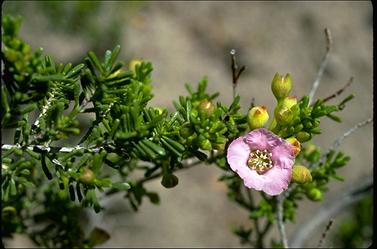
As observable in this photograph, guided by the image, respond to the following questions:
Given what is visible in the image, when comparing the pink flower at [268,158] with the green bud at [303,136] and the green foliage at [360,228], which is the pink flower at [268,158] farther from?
the green foliage at [360,228]

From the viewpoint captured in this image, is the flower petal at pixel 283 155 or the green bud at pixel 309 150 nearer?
the flower petal at pixel 283 155

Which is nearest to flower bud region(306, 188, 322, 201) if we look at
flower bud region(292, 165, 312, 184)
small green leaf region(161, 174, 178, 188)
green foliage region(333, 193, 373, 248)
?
flower bud region(292, 165, 312, 184)

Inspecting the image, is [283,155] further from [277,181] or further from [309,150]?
[309,150]

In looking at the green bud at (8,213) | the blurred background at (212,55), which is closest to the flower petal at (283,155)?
the green bud at (8,213)

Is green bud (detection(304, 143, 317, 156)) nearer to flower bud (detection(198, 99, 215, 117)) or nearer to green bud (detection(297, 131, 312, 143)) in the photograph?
green bud (detection(297, 131, 312, 143))

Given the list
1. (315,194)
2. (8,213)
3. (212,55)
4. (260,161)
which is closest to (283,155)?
(260,161)

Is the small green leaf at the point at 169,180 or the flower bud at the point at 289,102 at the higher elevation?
the flower bud at the point at 289,102

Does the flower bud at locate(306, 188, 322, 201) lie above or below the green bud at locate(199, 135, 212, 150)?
below
